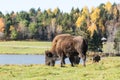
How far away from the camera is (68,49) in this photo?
2211cm

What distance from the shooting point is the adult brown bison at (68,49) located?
2145 centimetres

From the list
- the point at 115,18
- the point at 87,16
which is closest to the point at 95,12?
the point at 87,16

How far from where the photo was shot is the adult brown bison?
70.4ft

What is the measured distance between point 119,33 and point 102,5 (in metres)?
69.6

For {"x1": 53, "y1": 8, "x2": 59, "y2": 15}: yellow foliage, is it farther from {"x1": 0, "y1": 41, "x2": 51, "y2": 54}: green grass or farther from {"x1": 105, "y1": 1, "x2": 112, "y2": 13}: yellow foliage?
{"x1": 0, "y1": 41, "x2": 51, "y2": 54}: green grass

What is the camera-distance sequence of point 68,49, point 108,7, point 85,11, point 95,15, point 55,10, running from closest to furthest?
point 68,49 → point 95,15 → point 85,11 → point 108,7 → point 55,10

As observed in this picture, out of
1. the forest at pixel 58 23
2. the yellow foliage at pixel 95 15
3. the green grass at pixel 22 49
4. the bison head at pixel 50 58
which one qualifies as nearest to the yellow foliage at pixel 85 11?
the forest at pixel 58 23

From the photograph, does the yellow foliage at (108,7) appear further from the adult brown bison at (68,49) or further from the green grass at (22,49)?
the adult brown bison at (68,49)

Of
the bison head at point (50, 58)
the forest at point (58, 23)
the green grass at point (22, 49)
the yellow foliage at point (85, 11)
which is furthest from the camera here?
the yellow foliage at point (85, 11)

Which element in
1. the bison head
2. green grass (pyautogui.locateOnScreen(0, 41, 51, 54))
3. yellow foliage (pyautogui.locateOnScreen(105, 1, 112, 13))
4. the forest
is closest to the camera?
the bison head

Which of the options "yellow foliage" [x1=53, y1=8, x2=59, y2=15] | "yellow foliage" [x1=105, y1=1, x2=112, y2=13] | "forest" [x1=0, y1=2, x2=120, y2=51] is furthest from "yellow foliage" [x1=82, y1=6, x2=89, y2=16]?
"yellow foliage" [x1=53, y1=8, x2=59, y2=15]

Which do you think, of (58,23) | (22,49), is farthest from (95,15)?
(22,49)

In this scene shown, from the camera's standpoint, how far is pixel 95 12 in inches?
5719

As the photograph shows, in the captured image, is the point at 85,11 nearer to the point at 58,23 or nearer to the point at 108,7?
the point at 108,7
